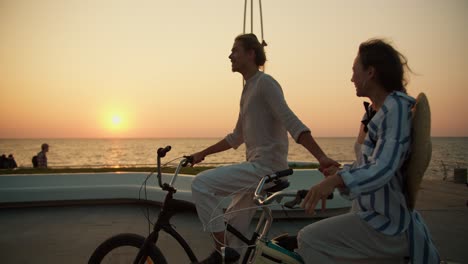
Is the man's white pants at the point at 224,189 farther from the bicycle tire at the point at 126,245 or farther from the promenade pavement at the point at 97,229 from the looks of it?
the promenade pavement at the point at 97,229

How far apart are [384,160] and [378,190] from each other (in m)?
0.19

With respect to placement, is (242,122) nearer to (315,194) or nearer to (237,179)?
(237,179)

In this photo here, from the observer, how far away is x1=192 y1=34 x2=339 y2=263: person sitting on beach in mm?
2729

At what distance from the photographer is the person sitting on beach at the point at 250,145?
107 inches

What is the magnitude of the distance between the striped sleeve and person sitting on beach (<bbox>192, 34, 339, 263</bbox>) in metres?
0.89

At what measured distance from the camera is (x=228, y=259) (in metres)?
2.38

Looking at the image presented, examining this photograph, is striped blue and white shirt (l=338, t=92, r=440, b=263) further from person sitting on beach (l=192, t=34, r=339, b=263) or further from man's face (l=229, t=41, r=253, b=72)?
man's face (l=229, t=41, r=253, b=72)

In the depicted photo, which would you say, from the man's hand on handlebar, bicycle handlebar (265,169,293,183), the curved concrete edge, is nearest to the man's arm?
the man's hand on handlebar

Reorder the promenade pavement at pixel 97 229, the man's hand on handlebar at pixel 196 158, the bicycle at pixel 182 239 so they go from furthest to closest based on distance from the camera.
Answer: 1. the promenade pavement at pixel 97 229
2. the man's hand on handlebar at pixel 196 158
3. the bicycle at pixel 182 239

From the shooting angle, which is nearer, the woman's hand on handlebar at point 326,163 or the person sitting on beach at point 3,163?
the woman's hand on handlebar at point 326,163

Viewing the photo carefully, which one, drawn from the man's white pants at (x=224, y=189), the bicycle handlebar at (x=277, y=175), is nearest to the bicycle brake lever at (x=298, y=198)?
the bicycle handlebar at (x=277, y=175)

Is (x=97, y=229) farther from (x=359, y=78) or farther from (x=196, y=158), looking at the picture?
(x=359, y=78)

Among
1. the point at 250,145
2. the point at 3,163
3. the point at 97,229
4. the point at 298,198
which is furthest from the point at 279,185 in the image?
the point at 3,163

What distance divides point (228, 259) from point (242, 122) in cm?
112
